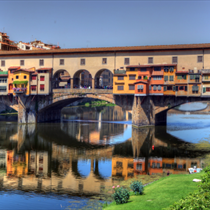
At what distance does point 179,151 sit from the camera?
1645 inches

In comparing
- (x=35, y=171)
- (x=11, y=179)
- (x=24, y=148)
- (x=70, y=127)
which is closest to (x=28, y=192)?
(x=11, y=179)

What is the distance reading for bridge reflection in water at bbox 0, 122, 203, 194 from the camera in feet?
91.2

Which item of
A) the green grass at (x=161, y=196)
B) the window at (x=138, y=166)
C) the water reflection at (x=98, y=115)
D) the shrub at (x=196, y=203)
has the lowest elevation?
the window at (x=138, y=166)

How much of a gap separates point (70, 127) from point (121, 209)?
1952 inches

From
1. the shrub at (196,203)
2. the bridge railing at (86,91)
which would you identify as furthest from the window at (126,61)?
the shrub at (196,203)

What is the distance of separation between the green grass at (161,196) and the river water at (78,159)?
4.57 m

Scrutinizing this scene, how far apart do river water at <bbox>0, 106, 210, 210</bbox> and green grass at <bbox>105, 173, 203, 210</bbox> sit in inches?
180

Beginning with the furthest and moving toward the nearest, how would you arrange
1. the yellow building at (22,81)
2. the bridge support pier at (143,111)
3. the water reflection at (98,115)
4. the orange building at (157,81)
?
the water reflection at (98,115), the yellow building at (22,81), the bridge support pier at (143,111), the orange building at (157,81)

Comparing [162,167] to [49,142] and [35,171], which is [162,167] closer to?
[35,171]

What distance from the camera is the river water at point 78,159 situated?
24469mm

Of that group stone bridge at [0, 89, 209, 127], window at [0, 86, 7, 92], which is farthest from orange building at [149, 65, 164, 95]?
window at [0, 86, 7, 92]

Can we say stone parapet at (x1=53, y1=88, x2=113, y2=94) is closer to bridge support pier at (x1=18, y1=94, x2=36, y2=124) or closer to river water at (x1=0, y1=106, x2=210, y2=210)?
bridge support pier at (x1=18, y1=94, x2=36, y2=124)

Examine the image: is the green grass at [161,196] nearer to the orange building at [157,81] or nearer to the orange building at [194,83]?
the orange building at [194,83]

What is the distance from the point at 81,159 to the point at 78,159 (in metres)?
0.40
